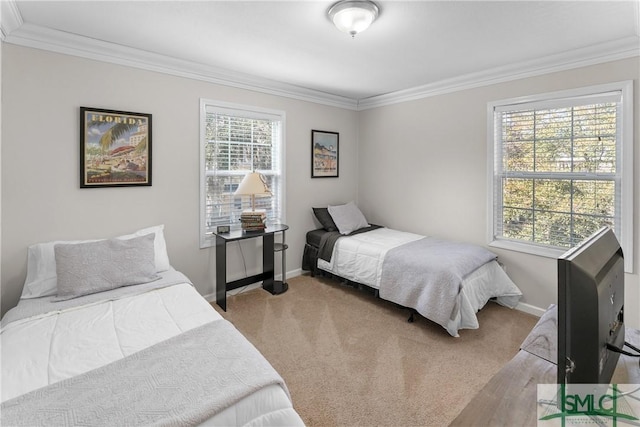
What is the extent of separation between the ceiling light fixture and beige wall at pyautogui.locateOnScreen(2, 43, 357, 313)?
1.82 metres

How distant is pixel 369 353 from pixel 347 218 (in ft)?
6.92

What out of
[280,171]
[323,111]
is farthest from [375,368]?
[323,111]

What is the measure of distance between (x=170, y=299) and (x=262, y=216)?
5.23 feet

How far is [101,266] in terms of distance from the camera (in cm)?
238

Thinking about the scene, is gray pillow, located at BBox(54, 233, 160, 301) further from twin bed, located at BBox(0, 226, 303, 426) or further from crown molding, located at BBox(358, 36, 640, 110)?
crown molding, located at BBox(358, 36, 640, 110)

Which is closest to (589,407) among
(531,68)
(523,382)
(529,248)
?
(523,382)

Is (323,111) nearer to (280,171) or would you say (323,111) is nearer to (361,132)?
(361,132)

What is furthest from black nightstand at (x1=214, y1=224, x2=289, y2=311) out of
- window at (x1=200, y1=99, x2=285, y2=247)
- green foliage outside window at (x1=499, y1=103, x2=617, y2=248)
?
green foliage outside window at (x1=499, y1=103, x2=617, y2=248)

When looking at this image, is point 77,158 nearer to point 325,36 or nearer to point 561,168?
point 325,36

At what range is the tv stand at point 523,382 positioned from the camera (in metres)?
0.92

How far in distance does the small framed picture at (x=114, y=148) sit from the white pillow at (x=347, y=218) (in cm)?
227

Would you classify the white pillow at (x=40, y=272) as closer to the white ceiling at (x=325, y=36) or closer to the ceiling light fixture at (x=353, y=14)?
the white ceiling at (x=325, y=36)

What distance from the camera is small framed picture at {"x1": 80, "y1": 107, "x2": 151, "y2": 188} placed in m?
2.76

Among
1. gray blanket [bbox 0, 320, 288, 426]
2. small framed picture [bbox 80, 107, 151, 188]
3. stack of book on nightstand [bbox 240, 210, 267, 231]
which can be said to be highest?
small framed picture [bbox 80, 107, 151, 188]
